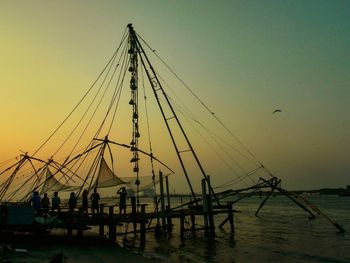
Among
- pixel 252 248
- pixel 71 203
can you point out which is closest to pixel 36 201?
pixel 71 203

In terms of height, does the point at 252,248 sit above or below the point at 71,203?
below

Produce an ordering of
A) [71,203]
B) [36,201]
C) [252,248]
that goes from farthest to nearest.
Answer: [252,248], [71,203], [36,201]

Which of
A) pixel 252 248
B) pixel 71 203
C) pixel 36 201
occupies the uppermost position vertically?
pixel 36 201

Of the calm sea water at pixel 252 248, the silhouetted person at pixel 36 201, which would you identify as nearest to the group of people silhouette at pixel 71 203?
the silhouetted person at pixel 36 201

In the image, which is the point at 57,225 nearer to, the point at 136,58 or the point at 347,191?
the point at 136,58

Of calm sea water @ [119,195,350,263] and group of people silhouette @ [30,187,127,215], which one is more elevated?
group of people silhouette @ [30,187,127,215]

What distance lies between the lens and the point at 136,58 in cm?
2405

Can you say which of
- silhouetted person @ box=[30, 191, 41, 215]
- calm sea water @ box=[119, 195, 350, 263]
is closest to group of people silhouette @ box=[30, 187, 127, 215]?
silhouetted person @ box=[30, 191, 41, 215]

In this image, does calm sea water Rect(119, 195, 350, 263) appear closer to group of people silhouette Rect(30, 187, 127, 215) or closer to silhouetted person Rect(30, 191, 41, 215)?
group of people silhouette Rect(30, 187, 127, 215)

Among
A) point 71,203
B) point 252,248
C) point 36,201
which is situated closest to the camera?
point 36,201

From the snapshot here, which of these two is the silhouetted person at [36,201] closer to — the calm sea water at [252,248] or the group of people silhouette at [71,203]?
the group of people silhouette at [71,203]

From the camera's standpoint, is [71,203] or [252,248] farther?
[252,248]

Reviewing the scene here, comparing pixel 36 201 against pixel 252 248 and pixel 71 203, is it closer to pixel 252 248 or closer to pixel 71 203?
pixel 71 203

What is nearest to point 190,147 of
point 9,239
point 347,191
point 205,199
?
point 205,199
